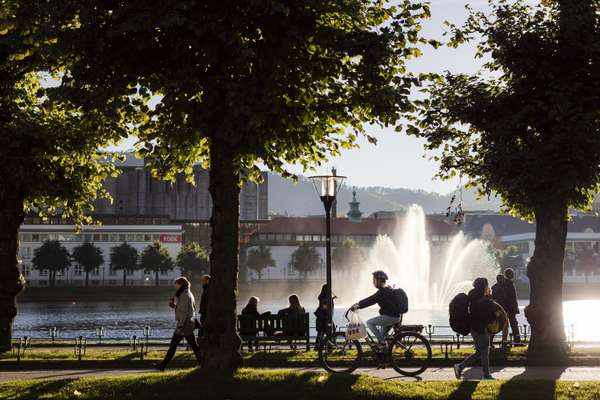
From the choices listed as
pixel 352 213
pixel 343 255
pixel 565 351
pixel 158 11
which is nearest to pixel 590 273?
pixel 352 213

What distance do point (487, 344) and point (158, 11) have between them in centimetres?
772

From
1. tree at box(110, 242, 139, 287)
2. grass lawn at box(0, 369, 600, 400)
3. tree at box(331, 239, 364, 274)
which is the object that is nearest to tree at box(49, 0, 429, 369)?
grass lawn at box(0, 369, 600, 400)

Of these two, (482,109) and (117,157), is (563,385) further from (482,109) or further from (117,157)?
(117,157)

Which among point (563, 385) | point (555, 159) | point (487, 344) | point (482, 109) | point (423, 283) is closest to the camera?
point (563, 385)

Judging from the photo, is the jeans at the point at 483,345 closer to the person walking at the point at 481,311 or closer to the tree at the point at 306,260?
the person walking at the point at 481,311

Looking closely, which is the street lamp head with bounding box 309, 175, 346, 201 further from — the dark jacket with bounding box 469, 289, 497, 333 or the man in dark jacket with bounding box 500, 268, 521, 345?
the dark jacket with bounding box 469, 289, 497, 333

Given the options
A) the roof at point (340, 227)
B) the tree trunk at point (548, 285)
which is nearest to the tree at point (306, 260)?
the roof at point (340, 227)

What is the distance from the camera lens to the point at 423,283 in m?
80.1

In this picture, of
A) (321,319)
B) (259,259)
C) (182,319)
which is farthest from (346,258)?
(182,319)

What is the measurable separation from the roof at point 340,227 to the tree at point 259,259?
11427 mm

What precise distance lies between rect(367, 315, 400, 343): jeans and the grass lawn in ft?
5.99

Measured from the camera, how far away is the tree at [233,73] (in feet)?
44.0

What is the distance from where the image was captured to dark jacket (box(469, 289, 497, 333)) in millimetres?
13914

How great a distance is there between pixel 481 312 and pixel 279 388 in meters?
3.81
